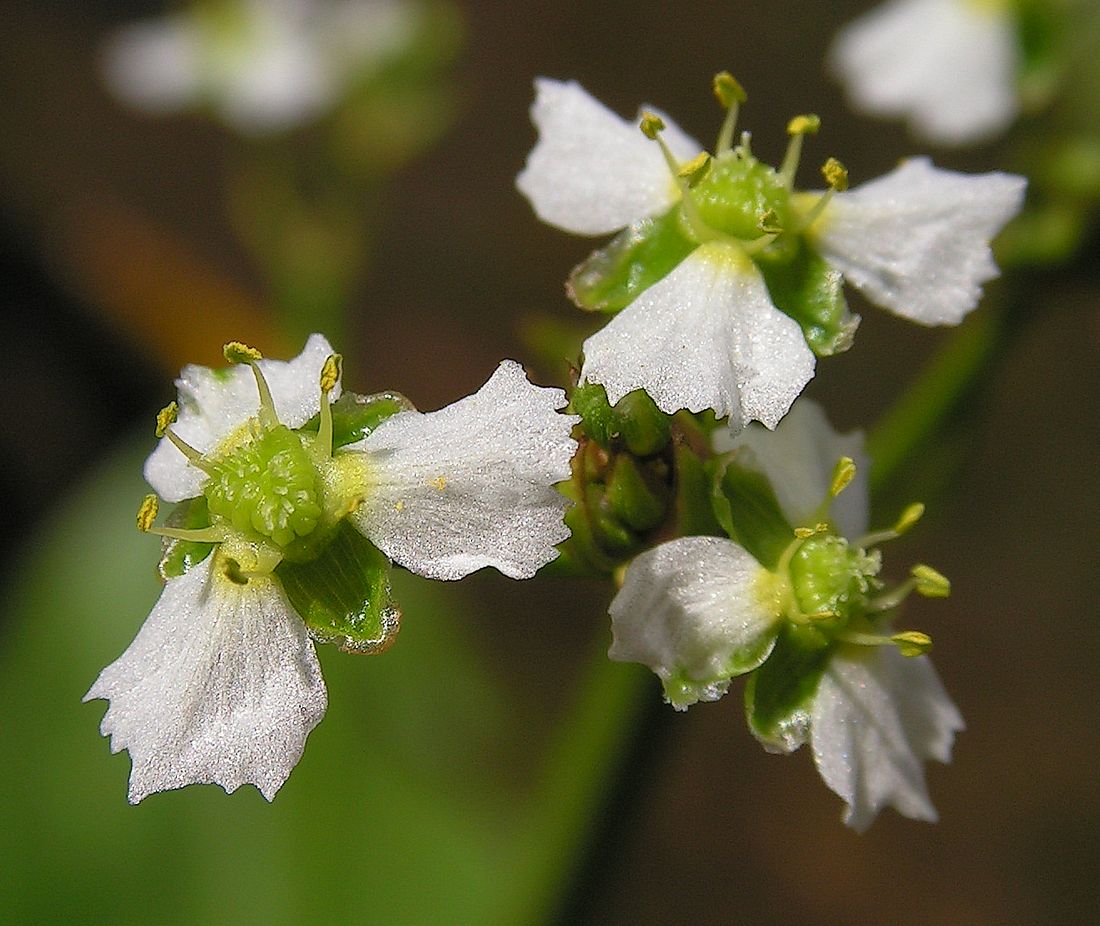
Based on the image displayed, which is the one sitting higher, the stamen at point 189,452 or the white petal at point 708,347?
the stamen at point 189,452

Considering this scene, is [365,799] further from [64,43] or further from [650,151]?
[64,43]

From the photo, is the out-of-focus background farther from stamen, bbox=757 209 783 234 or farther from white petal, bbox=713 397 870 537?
stamen, bbox=757 209 783 234

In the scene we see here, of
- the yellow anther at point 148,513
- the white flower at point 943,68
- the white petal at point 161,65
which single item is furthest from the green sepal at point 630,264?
the white petal at point 161,65

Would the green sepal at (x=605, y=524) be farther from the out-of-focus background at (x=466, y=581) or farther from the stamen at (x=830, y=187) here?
the out-of-focus background at (x=466, y=581)

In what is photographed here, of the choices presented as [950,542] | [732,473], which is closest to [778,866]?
[950,542]

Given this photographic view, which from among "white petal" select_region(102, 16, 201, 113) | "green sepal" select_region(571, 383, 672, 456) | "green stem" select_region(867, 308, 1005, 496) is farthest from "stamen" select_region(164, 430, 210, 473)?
"white petal" select_region(102, 16, 201, 113)

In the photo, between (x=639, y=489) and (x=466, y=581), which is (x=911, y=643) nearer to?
(x=639, y=489)
